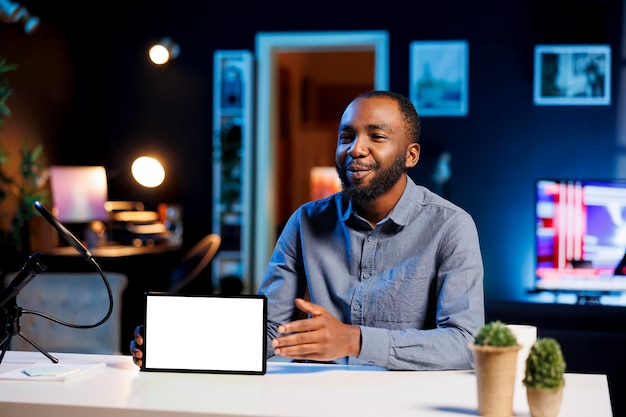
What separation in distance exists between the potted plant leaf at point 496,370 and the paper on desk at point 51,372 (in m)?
0.87

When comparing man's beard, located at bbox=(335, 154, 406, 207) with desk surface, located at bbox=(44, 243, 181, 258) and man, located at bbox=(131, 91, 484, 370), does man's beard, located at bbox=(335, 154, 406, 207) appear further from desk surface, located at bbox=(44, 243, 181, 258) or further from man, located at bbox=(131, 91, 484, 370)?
desk surface, located at bbox=(44, 243, 181, 258)

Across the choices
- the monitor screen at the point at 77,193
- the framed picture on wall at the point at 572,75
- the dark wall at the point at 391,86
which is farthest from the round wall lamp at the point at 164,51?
the framed picture on wall at the point at 572,75

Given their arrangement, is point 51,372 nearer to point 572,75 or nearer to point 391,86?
point 391,86

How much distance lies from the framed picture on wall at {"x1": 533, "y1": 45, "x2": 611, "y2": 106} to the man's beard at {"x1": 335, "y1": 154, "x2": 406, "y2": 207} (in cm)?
506

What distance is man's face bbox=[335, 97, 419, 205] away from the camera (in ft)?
7.20

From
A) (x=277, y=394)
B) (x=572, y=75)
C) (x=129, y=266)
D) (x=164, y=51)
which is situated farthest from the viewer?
(x=164, y=51)

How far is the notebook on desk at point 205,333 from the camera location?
6.23 feet

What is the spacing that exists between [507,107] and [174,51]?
288cm

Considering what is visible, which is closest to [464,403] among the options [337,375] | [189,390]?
[337,375]

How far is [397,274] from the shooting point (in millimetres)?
2195

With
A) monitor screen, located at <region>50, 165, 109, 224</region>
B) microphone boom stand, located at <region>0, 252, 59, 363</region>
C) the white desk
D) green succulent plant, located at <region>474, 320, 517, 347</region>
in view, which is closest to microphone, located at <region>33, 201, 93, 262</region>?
microphone boom stand, located at <region>0, 252, 59, 363</region>

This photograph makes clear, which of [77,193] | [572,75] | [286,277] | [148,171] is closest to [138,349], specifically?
[286,277]

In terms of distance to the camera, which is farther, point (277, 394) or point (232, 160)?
point (232, 160)

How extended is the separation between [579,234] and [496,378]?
5379 mm
